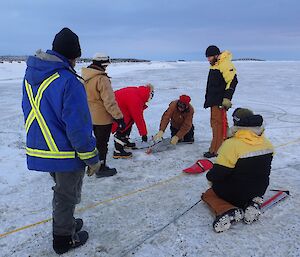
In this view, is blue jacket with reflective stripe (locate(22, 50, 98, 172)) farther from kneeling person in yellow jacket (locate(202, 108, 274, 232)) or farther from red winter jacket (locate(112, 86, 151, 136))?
red winter jacket (locate(112, 86, 151, 136))

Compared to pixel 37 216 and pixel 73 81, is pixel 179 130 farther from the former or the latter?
pixel 73 81

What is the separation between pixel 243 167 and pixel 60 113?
1750 millimetres

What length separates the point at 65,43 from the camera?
2.67 m

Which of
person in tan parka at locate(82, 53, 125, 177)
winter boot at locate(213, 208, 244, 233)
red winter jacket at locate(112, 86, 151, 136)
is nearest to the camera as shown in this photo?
winter boot at locate(213, 208, 244, 233)

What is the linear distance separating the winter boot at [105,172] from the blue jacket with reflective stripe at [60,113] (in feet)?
6.22

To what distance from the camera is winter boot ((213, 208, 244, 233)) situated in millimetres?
3173

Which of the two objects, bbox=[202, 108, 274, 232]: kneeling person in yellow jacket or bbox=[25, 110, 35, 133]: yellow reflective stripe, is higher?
bbox=[25, 110, 35, 133]: yellow reflective stripe

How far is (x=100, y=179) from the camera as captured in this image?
4586 millimetres

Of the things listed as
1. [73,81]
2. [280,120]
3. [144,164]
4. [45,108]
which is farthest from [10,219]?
[280,120]

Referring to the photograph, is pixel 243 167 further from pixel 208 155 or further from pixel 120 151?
pixel 120 151

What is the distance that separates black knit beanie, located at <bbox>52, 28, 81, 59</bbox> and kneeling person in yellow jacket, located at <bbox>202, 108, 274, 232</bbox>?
5.42ft

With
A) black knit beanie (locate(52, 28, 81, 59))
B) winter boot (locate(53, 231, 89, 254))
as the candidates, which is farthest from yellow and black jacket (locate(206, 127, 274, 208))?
black knit beanie (locate(52, 28, 81, 59))

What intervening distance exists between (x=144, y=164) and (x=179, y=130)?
1153 millimetres

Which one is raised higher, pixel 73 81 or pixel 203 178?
pixel 73 81
